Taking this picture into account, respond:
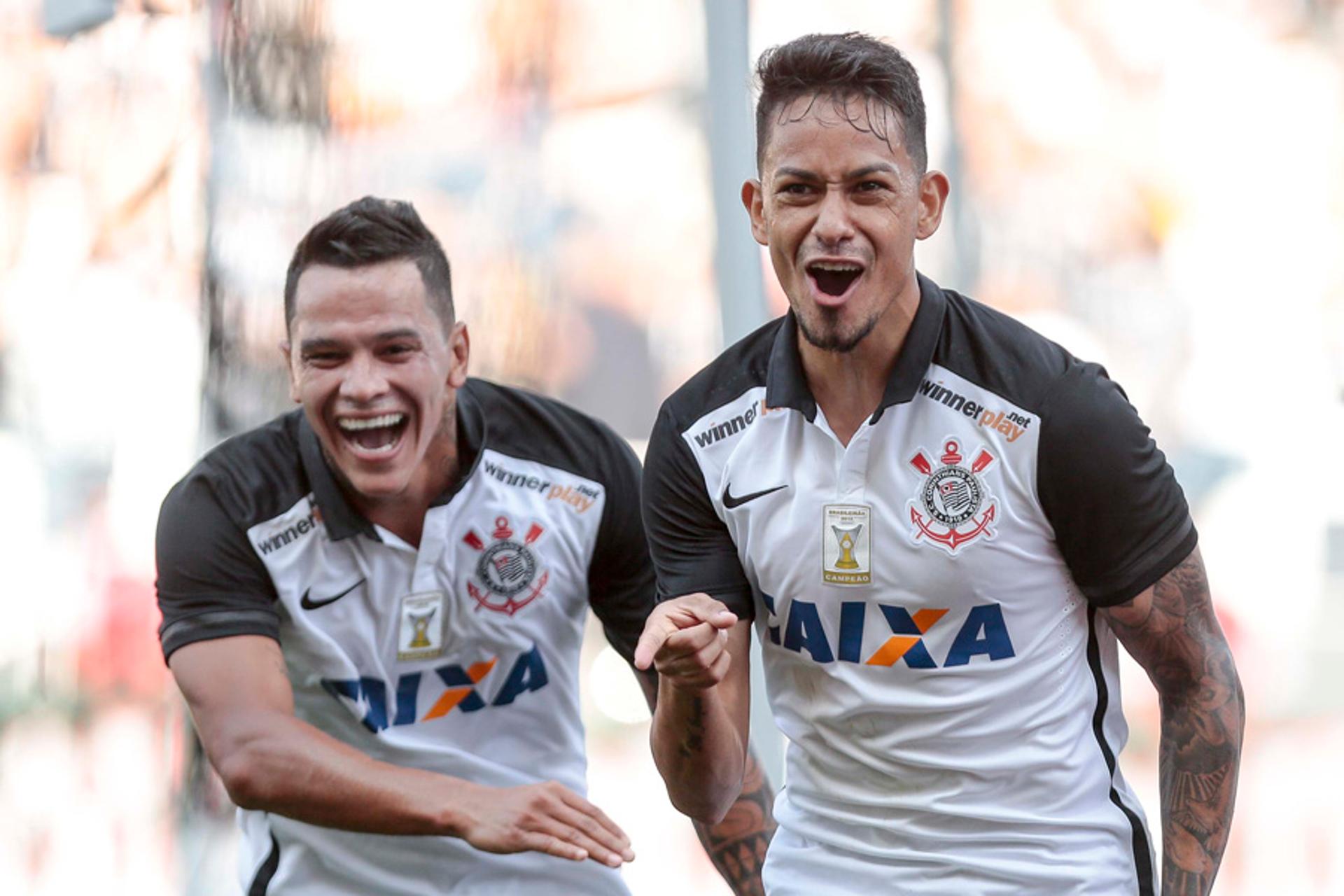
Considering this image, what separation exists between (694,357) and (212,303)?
1138 mm

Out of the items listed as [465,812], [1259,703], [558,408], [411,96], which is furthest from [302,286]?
[1259,703]

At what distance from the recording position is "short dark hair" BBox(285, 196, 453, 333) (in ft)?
7.88

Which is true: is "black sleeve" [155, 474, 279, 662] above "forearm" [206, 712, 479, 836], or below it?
above

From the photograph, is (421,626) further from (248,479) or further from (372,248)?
(372,248)

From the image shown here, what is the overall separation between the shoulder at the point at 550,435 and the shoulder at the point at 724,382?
0.47 meters

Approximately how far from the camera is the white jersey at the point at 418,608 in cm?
240

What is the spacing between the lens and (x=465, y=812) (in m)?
2.19

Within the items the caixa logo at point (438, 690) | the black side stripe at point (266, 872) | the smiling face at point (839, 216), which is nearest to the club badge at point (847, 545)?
the smiling face at point (839, 216)

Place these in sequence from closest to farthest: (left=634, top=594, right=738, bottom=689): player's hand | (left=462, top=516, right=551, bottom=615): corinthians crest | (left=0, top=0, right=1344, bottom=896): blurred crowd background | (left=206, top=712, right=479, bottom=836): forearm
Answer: (left=634, top=594, right=738, bottom=689): player's hand
(left=206, top=712, right=479, bottom=836): forearm
(left=462, top=516, right=551, bottom=615): corinthians crest
(left=0, top=0, right=1344, bottom=896): blurred crowd background

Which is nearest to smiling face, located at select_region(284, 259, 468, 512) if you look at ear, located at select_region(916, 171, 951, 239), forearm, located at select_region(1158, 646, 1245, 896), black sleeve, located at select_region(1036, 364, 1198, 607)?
ear, located at select_region(916, 171, 951, 239)

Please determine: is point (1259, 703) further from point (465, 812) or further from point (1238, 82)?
point (465, 812)

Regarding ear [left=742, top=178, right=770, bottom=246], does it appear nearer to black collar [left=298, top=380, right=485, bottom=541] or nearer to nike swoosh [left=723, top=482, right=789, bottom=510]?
nike swoosh [left=723, top=482, right=789, bottom=510]

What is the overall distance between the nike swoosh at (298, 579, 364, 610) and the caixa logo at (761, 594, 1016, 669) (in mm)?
826

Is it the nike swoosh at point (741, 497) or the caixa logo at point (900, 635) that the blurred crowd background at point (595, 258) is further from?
the caixa logo at point (900, 635)
